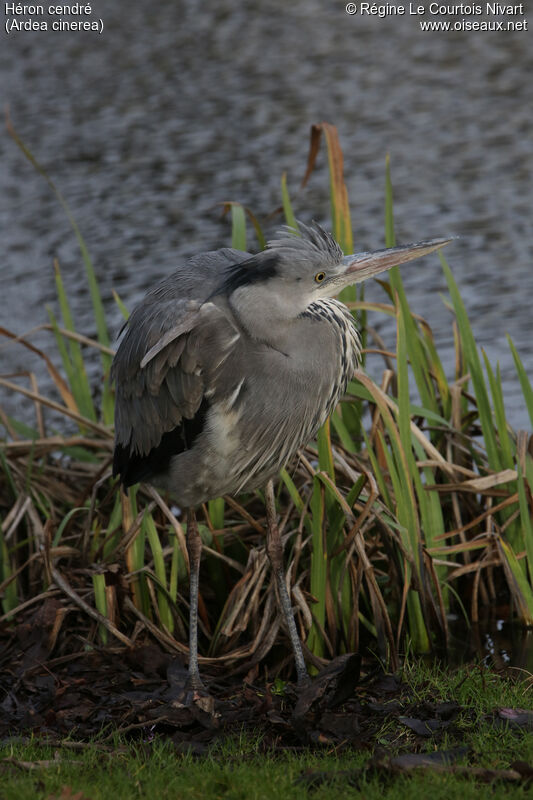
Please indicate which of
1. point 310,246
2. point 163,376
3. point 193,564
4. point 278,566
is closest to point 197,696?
point 193,564

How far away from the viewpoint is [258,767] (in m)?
3.68

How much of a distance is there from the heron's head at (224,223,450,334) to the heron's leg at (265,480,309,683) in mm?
893

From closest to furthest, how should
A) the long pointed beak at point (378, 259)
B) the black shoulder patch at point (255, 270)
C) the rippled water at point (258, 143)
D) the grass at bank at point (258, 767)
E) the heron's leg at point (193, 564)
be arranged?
the grass at bank at point (258, 767)
the black shoulder patch at point (255, 270)
the long pointed beak at point (378, 259)
the heron's leg at point (193, 564)
the rippled water at point (258, 143)

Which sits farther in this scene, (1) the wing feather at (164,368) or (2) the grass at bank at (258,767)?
(1) the wing feather at (164,368)

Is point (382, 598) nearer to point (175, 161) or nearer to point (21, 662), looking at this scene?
point (21, 662)

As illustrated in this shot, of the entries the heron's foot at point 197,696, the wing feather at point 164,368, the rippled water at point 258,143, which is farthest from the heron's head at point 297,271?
the rippled water at point 258,143

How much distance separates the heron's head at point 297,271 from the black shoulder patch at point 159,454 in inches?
18.3

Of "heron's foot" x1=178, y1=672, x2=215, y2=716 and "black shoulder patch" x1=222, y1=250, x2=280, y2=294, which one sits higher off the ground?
"black shoulder patch" x1=222, y1=250, x2=280, y2=294

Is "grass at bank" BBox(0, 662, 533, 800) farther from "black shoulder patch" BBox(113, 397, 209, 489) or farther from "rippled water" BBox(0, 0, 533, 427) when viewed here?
"rippled water" BBox(0, 0, 533, 427)

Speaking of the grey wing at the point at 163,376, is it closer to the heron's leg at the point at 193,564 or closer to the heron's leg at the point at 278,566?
the heron's leg at the point at 193,564

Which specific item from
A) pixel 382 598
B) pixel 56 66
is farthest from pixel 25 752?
pixel 56 66

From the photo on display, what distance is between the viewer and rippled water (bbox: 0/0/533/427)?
959 cm

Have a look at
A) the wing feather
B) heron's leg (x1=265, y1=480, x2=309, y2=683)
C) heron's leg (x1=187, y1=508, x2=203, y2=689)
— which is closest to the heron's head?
the wing feather

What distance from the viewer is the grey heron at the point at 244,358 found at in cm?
402
